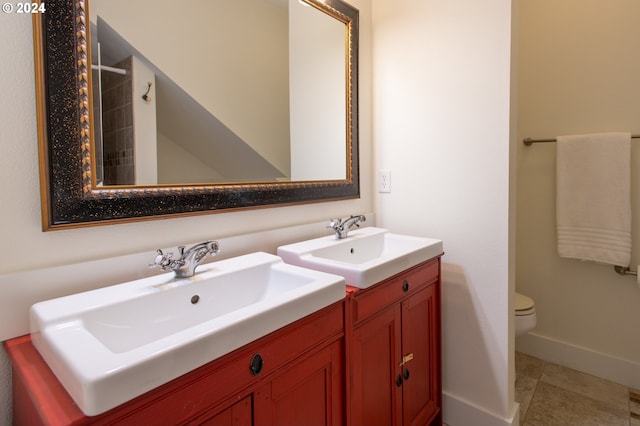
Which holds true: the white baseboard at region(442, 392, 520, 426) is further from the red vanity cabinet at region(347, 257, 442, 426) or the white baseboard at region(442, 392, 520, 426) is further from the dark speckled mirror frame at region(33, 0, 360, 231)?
the dark speckled mirror frame at region(33, 0, 360, 231)

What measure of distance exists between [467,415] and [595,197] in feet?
4.51

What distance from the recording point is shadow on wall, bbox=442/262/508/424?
1589mm

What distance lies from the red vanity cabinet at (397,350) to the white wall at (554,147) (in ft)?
3.70

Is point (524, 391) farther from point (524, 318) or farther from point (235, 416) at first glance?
point (235, 416)

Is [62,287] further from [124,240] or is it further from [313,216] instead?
[313,216]

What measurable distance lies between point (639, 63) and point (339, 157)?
5.47 ft

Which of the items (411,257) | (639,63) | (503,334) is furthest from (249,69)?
(639,63)

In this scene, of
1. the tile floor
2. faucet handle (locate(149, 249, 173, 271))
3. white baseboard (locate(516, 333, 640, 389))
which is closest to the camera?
faucet handle (locate(149, 249, 173, 271))

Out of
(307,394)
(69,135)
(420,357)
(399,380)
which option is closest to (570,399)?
(420,357)

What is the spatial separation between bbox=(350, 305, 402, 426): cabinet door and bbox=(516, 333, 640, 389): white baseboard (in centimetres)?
147

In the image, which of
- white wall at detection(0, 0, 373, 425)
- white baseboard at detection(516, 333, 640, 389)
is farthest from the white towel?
white wall at detection(0, 0, 373, 425)

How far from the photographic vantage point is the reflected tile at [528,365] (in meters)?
2.13

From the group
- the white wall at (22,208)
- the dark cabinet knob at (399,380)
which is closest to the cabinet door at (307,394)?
the dark cabinet knob at (399,380)

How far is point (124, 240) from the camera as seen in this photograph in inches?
39.8
